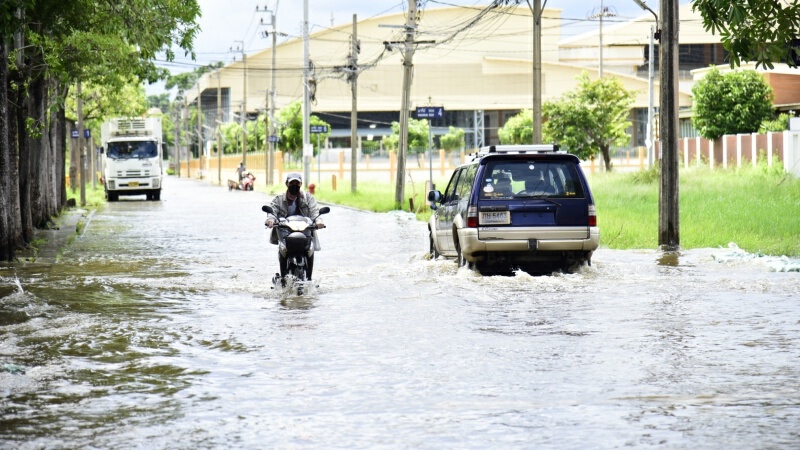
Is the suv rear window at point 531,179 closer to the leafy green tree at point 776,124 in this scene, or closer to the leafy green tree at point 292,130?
the leafy green tree at point 776,124

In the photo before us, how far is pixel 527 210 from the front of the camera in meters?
17.0

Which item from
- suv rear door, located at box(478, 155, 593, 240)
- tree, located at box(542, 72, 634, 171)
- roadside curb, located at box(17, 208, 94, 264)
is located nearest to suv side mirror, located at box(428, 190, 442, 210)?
suv rear door, located at box(478, 155, 593, 240)

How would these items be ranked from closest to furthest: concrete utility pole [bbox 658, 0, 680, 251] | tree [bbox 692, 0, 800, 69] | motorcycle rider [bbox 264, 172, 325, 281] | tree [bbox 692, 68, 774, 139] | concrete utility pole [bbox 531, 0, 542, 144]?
tree [bbox 692, 0, 800, 69] → motorcycle rider [bbox 264, 172, 325, 281] → concrete utility pole [bbox 658, 0, 680, 251] → concrete utility pole [bbox 531, 0, 542, 144] → tree [bbox 692, 68, 774, 139]

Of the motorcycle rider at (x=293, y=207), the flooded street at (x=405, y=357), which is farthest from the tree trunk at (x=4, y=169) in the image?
the motorcycle rider at (x=293, y=207)

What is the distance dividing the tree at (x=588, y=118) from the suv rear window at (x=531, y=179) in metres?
57.9

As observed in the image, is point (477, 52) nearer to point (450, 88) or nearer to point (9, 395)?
point (450, 88)

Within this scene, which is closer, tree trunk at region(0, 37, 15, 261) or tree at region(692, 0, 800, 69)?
tree at region(692, 0, 800, 69)

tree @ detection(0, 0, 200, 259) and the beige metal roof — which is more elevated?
the beige metal roof

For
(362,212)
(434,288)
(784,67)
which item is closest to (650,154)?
(784,67)

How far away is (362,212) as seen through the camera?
40750 mm

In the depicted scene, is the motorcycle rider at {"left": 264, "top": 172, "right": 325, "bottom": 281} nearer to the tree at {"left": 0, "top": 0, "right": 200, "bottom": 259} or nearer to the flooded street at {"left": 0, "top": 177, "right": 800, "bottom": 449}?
the flooded street at {"left": 0, "top": 177, "right": 800, "bottom": 449}

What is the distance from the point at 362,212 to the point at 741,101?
29.4 metres

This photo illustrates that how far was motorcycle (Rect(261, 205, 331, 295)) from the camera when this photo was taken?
1566cm

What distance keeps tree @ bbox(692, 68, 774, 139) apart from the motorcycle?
1959 inches
